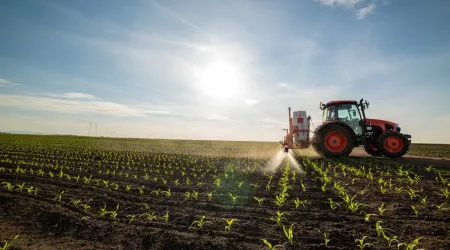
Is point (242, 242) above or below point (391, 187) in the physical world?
below

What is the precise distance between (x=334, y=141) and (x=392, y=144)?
2.52m

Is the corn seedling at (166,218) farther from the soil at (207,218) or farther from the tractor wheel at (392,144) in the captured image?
the tractor wheel at (392,144)

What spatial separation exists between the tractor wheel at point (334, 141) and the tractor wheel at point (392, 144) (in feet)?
4.21

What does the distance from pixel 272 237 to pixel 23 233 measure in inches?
166

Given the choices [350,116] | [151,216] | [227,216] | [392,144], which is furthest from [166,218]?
[392,144]

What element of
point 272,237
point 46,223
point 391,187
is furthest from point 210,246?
point 391,187

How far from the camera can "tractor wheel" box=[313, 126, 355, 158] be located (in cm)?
1308

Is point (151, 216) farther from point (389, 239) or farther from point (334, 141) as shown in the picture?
point (334, 141)

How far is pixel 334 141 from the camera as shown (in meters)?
13.3

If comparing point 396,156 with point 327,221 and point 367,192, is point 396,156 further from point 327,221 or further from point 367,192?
point 327,221

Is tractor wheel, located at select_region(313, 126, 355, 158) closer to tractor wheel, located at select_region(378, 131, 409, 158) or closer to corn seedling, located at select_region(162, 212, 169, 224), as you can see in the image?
tractor wheel, located at select_region(378, 131, 409, 158)

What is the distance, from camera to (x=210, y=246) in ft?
13.5

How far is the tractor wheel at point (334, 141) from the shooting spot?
13.1 metres

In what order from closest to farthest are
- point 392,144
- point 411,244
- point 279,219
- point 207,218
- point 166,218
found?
1. point 411,244
2. point 279,219
3. point 166,218
4. point 207,218
5. point 392,144
